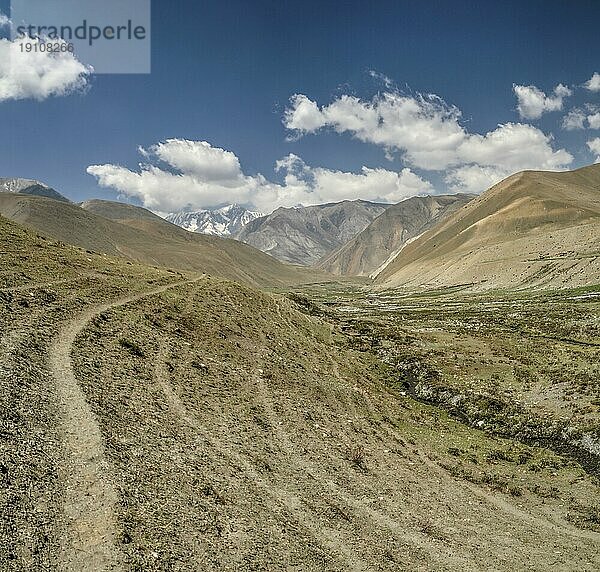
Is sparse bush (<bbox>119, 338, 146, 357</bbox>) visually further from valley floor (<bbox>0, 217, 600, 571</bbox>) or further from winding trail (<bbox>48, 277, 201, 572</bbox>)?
winding trail (<bbox>48, 277, 201, 572</bbox>)

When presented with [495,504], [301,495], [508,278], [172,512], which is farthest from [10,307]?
[508,278]

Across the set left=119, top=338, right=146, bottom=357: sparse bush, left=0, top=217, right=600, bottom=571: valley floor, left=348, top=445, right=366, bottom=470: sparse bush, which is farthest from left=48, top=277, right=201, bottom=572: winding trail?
left=348, top=445, right=366, bottom=470: sparse bush

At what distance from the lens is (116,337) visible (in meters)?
30.6

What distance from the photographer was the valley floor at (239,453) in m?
15.5

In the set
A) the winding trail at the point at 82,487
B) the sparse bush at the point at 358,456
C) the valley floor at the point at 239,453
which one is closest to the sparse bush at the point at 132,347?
the valley floor at the point at 239,453

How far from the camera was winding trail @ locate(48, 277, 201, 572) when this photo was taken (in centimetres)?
1341

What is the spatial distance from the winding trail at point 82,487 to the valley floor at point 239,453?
2.5 inches

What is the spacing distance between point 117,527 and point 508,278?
13987cm

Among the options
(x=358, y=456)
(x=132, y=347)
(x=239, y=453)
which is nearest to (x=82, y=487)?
(x=239, y=453)

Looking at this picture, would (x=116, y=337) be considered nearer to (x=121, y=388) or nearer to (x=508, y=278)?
(x=121, y=388)

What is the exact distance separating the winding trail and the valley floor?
6cm

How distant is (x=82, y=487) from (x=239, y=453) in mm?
7673

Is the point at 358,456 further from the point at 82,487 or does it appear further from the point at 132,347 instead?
the point at 132,347

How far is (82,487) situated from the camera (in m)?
16.2
